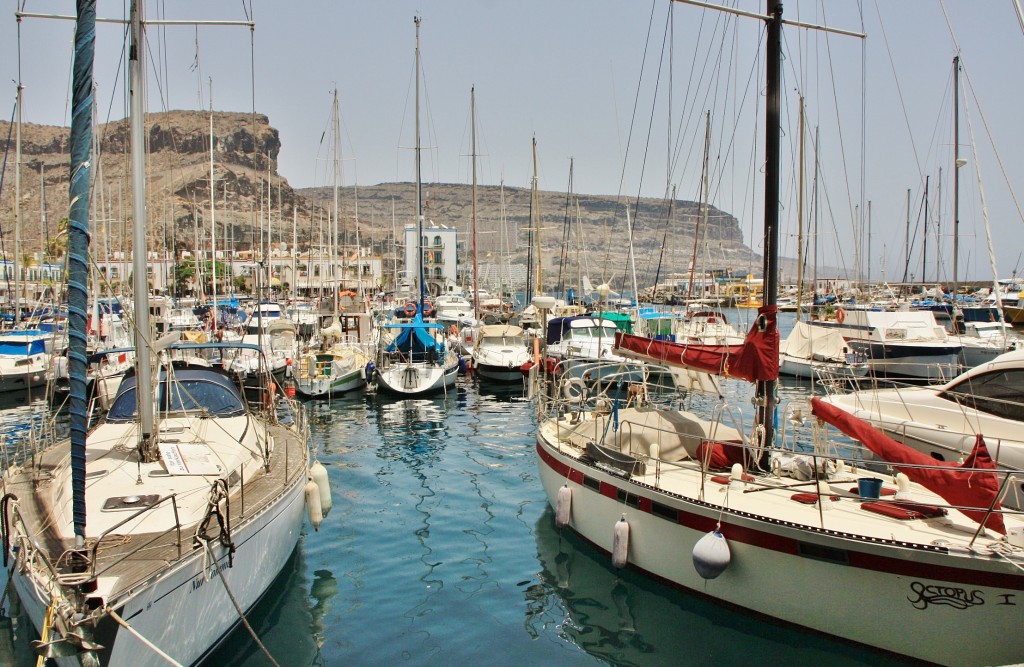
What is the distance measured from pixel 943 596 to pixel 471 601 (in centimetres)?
577

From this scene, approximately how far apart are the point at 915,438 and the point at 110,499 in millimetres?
12833

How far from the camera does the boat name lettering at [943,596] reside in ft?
23.4

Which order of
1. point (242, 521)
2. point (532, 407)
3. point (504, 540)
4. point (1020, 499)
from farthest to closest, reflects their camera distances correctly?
point (532, 407) < point (504, 540) < point (1020, 499) < point (242, 521)

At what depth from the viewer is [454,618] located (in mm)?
9523

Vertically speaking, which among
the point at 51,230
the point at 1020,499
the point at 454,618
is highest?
the point at 51,230

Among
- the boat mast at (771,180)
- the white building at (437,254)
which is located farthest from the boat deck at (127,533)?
the white building at (437,254)

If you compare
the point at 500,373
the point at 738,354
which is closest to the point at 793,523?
the point at 738,354

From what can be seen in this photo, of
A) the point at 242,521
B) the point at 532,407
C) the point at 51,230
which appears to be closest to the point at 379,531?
the point at 242,521

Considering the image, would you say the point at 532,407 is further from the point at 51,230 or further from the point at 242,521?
the point at 51,230

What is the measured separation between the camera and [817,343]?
1256 inches

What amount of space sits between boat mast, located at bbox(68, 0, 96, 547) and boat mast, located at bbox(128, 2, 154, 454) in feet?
8.60

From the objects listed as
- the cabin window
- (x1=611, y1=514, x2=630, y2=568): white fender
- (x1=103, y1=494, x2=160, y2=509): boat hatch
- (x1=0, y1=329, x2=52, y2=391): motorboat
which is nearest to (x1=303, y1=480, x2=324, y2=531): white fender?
(x1=103, y1=494, x2=160, y2=509): boat hatch

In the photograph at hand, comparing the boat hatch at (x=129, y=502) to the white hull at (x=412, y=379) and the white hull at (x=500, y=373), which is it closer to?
the white hull at (x=412, y=379)

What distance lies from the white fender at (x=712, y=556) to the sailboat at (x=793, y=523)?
0.02m
